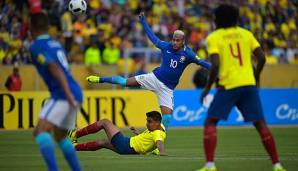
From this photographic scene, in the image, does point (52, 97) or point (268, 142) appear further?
point (268, 142)

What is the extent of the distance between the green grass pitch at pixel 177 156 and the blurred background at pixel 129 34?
6.64 m

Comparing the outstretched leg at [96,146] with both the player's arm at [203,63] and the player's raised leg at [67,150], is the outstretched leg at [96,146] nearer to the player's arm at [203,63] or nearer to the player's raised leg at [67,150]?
the player's arm at [203,63]

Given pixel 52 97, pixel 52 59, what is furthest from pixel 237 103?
pixel 52 59

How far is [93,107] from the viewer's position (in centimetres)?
2695

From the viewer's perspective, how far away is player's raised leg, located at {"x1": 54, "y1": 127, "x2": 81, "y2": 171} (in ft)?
37.6

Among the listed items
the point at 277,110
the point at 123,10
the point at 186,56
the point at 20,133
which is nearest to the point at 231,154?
the point at 186,56

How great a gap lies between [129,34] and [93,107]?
7.33 meters

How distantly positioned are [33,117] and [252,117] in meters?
14.6

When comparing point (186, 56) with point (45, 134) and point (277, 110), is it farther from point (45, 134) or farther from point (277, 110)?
point (277, 110)

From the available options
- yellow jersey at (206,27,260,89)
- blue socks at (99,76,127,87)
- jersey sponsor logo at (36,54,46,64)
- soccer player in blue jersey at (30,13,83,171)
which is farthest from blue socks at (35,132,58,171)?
blue socks at (99,76,127,87)

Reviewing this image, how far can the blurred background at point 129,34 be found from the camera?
30.3 meters

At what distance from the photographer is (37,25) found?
11.5 meters

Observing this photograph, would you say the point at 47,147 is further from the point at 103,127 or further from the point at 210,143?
the point at 103,127

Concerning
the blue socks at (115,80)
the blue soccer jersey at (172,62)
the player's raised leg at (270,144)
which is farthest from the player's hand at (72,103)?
the blue socks at (115,80)
